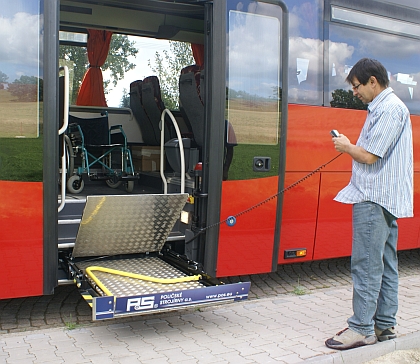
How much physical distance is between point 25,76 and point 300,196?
2.99 meters

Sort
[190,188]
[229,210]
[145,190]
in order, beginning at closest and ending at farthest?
[229,210] → [190,188] → [145,190]

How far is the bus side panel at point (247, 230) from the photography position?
5141mm

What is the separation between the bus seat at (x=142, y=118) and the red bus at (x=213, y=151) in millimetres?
734

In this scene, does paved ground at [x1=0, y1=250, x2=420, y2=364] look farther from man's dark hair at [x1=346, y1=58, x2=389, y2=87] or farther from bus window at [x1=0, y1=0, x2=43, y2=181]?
man's dark hair at [x1=346, y1=58, x2=389, y2=87]

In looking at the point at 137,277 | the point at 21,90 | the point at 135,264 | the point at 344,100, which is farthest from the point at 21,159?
the point at 344,100

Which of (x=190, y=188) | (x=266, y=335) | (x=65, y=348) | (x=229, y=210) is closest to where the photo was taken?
(x=65, y=348)

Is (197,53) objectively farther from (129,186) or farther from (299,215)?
(299,215)

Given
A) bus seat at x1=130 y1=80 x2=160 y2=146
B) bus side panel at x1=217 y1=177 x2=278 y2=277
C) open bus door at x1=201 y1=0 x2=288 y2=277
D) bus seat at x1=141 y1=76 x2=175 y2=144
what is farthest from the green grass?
bus seat at x1=130 y1=80 x2=160 y2=146

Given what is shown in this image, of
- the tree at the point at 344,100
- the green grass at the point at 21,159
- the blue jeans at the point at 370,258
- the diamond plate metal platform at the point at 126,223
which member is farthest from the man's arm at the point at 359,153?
the green grass at the point at 21,159

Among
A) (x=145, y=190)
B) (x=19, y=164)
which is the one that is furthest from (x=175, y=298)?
(x=145, y=190)

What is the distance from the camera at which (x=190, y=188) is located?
5.60 metres

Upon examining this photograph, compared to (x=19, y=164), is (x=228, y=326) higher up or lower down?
lower down

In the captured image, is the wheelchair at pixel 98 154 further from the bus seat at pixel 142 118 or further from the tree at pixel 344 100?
the tree at pixel 344 100

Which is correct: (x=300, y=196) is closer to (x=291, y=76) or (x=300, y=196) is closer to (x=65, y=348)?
(x=291, y=76)
